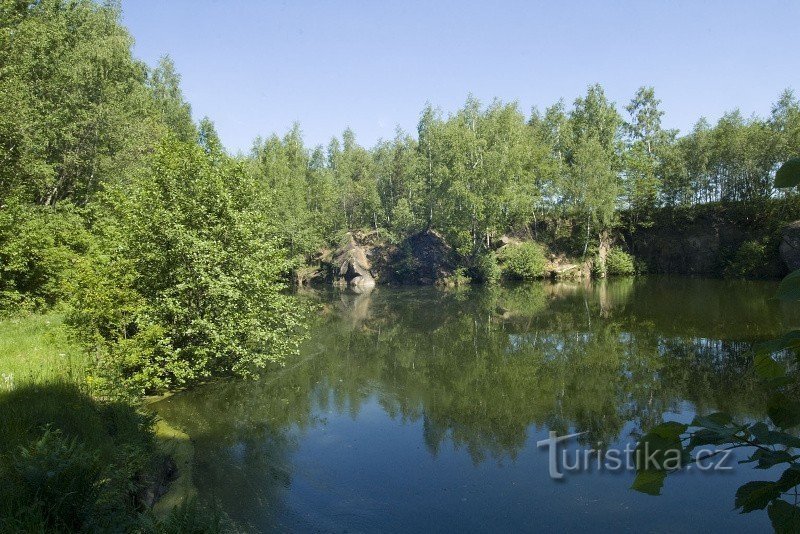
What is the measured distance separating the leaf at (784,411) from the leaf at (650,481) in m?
0.66

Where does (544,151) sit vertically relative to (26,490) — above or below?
above

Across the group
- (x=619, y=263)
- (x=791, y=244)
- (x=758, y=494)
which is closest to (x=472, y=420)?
(x=758, y=494)

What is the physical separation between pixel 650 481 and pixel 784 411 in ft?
2.67

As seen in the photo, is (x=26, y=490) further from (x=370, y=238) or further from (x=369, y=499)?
(x=370, y=238)

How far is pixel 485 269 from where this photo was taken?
5538 centimetres

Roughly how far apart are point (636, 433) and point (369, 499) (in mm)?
6772

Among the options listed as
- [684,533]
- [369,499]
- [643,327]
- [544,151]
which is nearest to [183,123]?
[544,151]

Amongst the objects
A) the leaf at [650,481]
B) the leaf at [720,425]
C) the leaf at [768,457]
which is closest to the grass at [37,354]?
the leaf at [650,481]

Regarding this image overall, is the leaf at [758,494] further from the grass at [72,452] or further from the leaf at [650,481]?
the grass at [72,452]

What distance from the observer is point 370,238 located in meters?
70.2

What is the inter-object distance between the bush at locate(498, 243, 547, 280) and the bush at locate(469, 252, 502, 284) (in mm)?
1279

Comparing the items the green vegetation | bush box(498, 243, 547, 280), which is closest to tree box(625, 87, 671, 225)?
the green vegetation

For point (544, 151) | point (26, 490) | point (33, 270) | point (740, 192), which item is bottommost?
point (26, 490)

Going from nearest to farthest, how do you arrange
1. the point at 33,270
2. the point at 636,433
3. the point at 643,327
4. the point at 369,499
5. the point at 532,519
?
the point at 532,519
the point at 369,499
the point at 636,433
the point at 33,270
the point at 643,327
